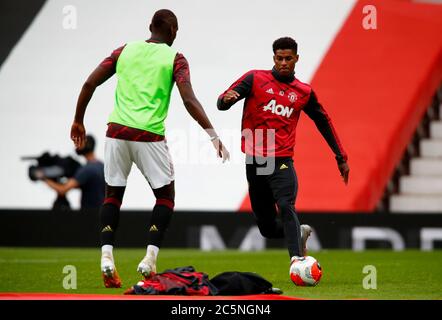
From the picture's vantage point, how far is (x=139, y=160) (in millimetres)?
8656

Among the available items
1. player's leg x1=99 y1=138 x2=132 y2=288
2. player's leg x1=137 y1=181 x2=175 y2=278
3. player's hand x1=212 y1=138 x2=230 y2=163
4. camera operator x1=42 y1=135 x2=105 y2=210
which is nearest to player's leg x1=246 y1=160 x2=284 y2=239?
player's leg x1=137 y1=181 x2=175 y2=278

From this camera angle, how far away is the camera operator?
15.3m

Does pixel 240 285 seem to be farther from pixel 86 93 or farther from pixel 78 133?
pixel 86 93

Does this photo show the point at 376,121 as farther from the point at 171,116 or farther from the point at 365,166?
the point at 171,116

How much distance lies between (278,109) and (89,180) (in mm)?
6822

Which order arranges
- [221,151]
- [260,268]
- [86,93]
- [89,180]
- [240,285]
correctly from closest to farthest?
[240,285], [221,151], [86,93], [260,268], [89,180]

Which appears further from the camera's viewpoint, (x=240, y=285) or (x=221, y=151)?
(x=221, y=151)

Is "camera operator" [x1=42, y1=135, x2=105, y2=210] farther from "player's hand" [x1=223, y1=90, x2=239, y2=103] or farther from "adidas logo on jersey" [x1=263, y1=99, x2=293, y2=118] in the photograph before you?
"player's hand" [x1=223, y1=90, x2=239, y2=103]

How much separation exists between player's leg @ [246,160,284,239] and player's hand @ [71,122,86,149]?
1475 mm

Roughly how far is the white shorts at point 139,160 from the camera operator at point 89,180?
21.2 feet

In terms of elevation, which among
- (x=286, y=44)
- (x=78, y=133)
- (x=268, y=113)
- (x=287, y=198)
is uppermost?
(x=286, y=44)

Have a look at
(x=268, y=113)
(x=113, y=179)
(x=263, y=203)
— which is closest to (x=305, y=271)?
(x=263, y=203)

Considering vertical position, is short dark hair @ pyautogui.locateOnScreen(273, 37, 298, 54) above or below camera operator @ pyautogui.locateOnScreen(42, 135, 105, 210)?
above
